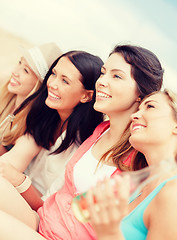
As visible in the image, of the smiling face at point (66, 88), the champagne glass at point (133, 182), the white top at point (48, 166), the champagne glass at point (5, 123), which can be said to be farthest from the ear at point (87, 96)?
the champagne glass at point (133, 182)

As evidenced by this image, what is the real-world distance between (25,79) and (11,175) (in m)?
0.56

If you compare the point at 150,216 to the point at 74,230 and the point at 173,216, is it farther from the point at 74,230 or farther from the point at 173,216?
the point at 74,230

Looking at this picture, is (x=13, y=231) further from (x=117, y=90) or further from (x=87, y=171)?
(x=117, y=90)

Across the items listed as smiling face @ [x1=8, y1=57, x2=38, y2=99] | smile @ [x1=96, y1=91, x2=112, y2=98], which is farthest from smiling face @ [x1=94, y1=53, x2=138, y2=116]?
smiling face @ [x1=8, y1=57, x2=38, y2=99]

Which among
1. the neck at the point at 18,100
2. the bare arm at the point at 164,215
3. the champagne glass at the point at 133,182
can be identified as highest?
the neck at the point at 18,100

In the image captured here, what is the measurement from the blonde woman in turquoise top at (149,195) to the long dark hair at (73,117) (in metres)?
0.40

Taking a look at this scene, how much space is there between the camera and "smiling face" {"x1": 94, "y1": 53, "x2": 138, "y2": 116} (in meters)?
1.23

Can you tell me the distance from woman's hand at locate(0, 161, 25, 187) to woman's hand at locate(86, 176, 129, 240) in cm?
74

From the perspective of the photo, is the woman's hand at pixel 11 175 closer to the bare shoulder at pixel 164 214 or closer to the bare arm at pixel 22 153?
the bare arm at pixel 22 153

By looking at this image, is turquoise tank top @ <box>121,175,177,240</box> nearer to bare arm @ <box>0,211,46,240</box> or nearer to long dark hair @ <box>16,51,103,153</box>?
bare arm @ <box>0,211,46,240</box>

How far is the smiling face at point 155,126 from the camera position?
95 centimetres

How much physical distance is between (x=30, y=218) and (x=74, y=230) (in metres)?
0.17

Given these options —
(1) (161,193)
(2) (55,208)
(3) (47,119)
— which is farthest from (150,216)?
(3) (47,119)

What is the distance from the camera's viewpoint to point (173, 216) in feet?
2.51
